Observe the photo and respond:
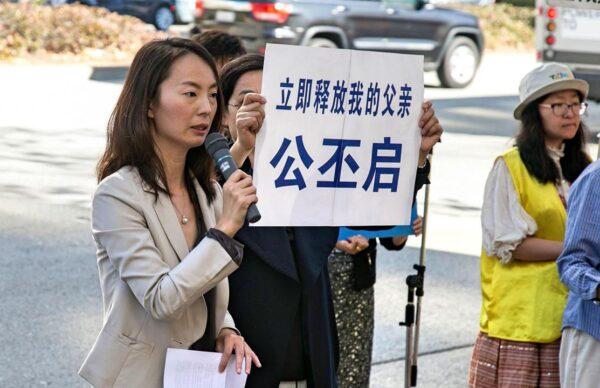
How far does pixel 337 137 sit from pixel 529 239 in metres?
1.58

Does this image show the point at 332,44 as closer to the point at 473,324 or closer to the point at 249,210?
the point at 473,324

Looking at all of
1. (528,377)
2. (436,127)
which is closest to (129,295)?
(436,127)

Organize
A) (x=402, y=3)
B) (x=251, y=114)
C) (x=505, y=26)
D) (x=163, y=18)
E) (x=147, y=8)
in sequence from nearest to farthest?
(x=251, y=114) → (x=402, y=3) → (x=147, y=8) → (x=163, y=18) → (x=505, y=26)

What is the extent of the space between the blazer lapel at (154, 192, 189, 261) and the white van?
45.9 ft

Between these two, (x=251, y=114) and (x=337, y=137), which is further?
(x=337, y=137)

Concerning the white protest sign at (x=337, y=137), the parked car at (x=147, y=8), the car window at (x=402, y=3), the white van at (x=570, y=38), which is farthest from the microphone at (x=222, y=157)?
the parked car at (x=147, y=8)

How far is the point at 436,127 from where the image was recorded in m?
3.83

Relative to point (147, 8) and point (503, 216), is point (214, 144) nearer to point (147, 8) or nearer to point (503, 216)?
point (503, 216)

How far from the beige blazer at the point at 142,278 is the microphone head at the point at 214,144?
0.19 metres

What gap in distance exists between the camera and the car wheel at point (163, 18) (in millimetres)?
29438

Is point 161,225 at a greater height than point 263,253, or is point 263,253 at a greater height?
point 161,225

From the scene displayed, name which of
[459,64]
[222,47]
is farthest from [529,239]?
[459,64]

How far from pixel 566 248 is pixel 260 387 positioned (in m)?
1.28

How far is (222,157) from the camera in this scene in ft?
10.2
